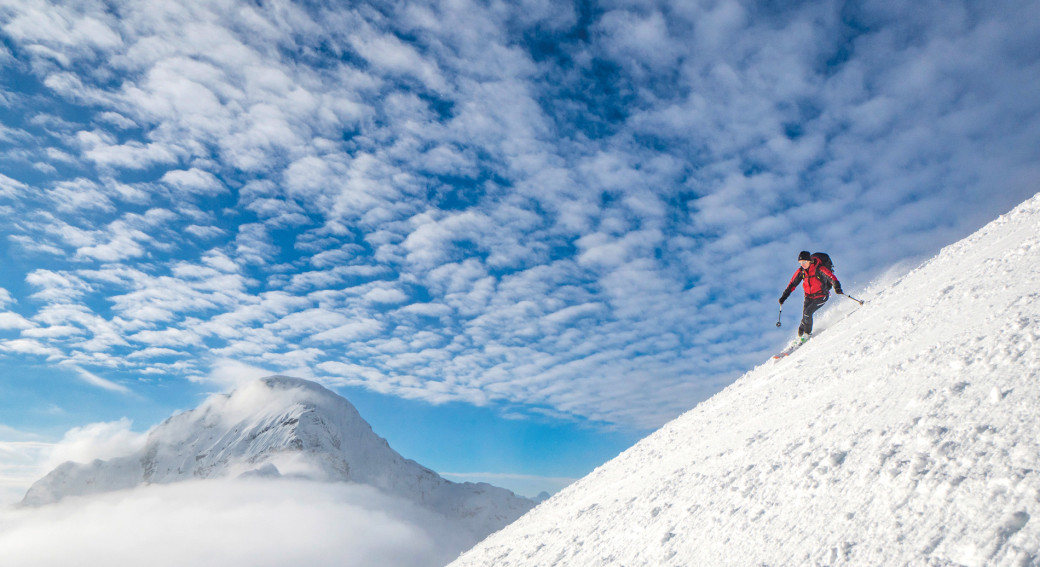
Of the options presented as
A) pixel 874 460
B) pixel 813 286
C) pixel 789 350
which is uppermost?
pixel 813 286

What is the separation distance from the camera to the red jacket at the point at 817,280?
13.0 metres

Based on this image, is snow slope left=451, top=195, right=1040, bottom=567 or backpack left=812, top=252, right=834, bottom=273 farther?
backpack left=812, top=252, right=834, bottom=273

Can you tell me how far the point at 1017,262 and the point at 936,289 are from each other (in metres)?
1.42

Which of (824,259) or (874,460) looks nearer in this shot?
(874,460)

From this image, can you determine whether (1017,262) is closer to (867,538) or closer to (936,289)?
(936,289)

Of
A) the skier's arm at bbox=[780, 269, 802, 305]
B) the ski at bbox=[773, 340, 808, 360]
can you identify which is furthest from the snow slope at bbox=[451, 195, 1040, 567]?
the skier's arm at bbox=[780, 269, 802, 305]

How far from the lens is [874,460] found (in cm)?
453

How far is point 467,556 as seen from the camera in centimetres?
1091

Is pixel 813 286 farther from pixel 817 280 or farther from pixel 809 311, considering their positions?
pixel 809 311

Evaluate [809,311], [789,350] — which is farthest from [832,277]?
[789,350]

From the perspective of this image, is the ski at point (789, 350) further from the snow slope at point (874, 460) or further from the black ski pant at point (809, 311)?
the snow slope at point (874, 460)

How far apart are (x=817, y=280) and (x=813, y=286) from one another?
189 millimetres

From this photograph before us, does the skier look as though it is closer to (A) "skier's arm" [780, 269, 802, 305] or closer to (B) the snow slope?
(A) "skier's arm" [780, 269, 802, 305]

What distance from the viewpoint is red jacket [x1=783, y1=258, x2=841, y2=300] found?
512 inches
